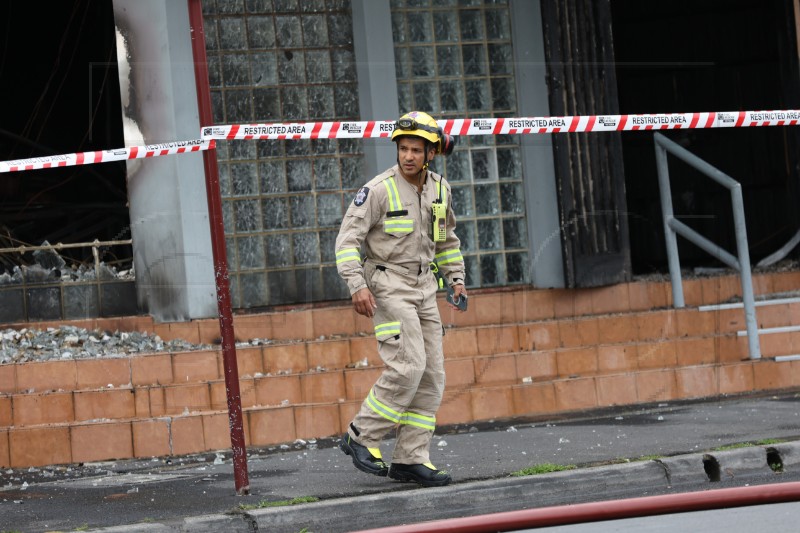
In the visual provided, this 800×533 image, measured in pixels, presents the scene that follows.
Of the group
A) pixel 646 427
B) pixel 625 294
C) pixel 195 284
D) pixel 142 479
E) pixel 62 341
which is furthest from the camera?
pixel 625 294

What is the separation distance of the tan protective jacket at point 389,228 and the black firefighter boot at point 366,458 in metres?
0.78

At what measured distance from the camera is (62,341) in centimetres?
933

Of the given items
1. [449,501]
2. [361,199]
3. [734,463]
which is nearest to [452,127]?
[361,199]

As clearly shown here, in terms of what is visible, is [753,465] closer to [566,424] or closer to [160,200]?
[566,424]

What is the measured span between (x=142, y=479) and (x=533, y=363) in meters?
3.27

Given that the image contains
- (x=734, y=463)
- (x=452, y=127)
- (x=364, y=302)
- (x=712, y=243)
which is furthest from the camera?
(x=712, y=243)

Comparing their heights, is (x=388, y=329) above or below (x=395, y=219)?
below

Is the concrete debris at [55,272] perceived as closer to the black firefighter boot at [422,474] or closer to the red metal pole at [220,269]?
the red metal pole at [220,269]

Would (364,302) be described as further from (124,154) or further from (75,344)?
(75,344)

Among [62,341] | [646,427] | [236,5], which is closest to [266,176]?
→ [236,5]

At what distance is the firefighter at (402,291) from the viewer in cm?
634

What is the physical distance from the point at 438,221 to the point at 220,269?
1.08 metres

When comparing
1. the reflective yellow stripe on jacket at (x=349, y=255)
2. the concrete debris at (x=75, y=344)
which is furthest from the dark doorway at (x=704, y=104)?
the reflective yellow stripe on jacket at (x=349, y=255)

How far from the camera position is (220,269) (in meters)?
6.52
